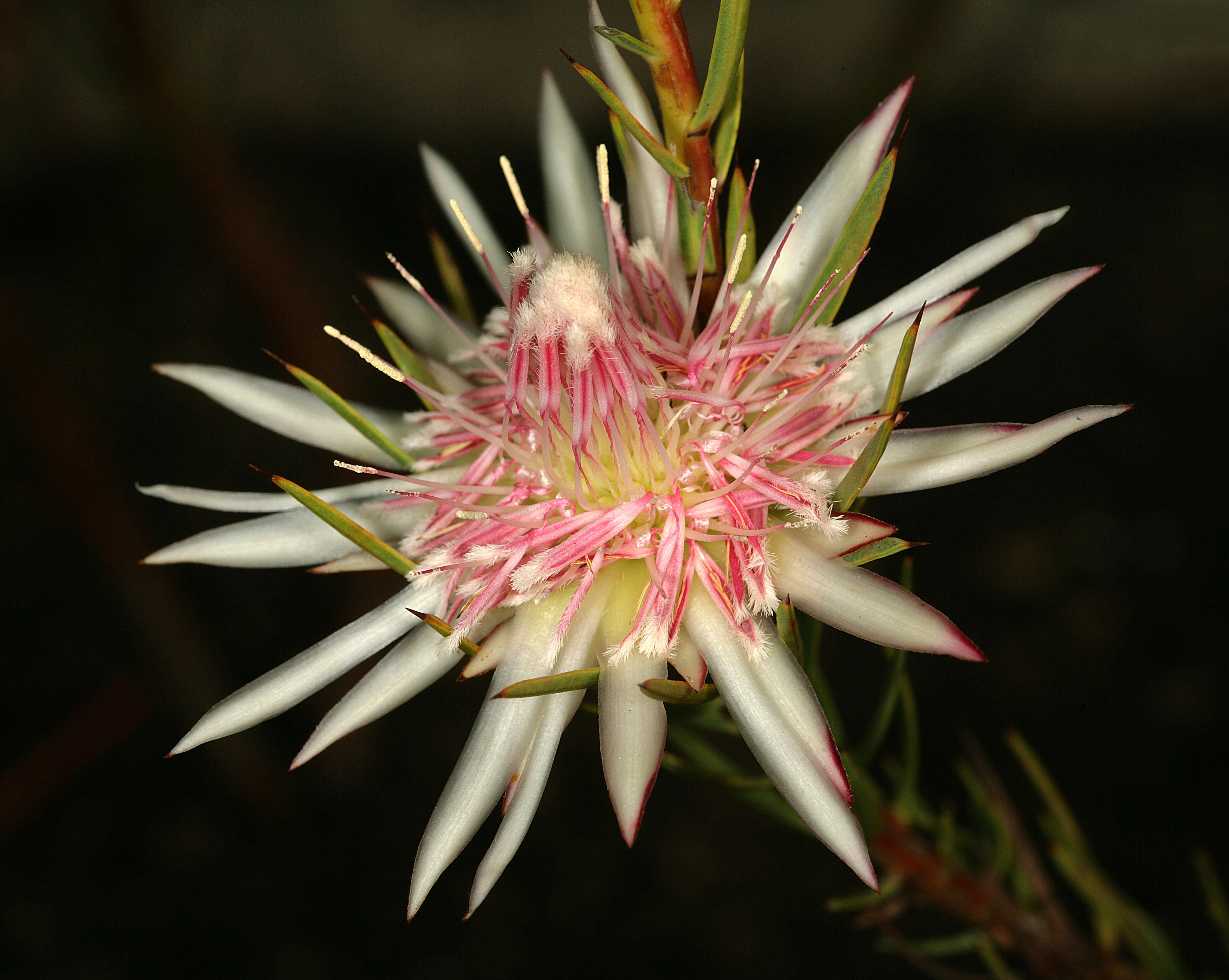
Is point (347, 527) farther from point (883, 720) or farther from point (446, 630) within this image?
point (883, 720)

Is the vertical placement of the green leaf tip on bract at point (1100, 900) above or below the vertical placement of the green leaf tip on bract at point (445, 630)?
below

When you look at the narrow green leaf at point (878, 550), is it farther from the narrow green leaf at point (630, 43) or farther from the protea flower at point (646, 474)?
the narrow green leaf at point (630, 43)

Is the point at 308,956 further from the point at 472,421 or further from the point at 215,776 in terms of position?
the point at 472,421

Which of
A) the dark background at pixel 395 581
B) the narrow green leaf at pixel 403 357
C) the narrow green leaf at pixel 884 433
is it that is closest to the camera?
the narrow green leaf at pixel 884 433

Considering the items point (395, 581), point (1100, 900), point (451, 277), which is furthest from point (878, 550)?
point (395, 581)

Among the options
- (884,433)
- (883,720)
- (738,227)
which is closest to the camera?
(884,433)

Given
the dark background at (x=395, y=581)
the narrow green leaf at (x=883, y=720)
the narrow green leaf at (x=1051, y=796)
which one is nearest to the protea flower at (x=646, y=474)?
the narrow green leaf at (x=883, y=720)

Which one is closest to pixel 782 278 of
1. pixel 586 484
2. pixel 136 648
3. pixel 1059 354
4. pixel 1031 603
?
pixel 586 484
